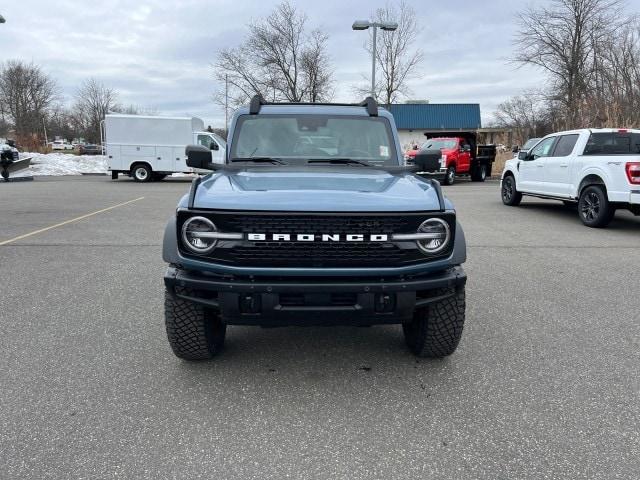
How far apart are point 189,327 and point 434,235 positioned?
5.53 feet

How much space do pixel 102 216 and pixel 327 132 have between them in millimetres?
8210

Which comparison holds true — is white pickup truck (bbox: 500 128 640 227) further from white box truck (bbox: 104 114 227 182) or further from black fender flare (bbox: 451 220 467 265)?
white box truck (bbox: 104 114 227 182)

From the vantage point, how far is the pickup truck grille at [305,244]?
3.01 meters

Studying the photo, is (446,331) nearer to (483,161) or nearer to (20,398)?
(20,398)

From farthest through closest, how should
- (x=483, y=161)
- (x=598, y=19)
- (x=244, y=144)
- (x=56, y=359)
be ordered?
(x=598, y=19), (x=483, y=161), (x=244, y=144), (x=56, y=359)

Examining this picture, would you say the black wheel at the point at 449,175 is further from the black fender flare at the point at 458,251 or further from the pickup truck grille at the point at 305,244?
the pickup truck grille at the point at 305,244

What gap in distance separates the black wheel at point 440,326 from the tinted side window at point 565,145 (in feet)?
27.8

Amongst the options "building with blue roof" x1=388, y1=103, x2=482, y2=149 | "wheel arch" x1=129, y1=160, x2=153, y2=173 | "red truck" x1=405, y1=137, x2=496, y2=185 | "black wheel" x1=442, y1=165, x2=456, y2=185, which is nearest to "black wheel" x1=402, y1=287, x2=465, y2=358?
"red truck" x1=405, y1=137, x2=496, y2=185

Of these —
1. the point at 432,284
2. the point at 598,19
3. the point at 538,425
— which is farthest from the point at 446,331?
the point at 598,19

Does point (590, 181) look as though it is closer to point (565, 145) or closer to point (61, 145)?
point (565, 145)

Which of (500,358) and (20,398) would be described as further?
(500,358)

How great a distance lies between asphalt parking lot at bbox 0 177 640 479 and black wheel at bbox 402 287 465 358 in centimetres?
14

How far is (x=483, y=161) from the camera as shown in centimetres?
2412

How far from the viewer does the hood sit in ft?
10.00
